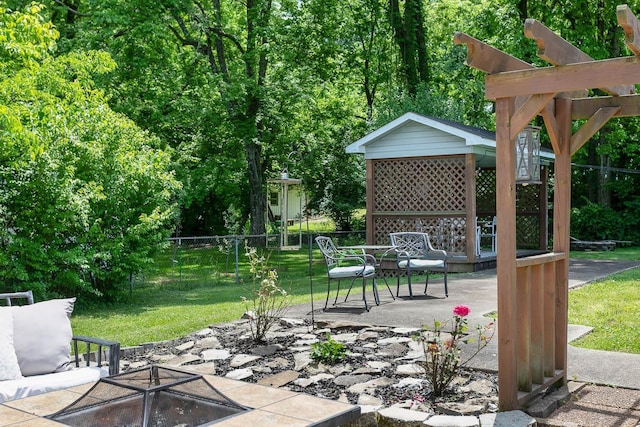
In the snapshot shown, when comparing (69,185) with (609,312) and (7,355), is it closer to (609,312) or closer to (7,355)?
(7,355)

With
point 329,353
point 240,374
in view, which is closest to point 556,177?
point 329,353

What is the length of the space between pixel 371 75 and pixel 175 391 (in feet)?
72.6

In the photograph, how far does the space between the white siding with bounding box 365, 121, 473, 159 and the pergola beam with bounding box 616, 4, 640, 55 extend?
8791mm

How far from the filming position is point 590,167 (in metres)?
21.4

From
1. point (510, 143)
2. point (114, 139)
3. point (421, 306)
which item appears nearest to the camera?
point (510, 143)

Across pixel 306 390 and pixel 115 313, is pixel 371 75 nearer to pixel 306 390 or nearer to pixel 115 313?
pixel 115 313

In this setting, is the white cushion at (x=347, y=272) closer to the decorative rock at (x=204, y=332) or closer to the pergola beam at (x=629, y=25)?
the decorative rock at (x=204, y=332)

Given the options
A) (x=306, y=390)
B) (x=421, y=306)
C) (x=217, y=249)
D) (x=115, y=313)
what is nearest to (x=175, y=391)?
(x=306, y=390)

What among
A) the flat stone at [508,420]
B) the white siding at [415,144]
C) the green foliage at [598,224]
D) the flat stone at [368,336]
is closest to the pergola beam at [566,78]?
the flat stone at [508,420]

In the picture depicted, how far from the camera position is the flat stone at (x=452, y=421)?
3.97 metres

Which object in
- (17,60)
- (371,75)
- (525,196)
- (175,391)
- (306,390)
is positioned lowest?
(306,390)

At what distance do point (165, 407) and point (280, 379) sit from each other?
8.54ft

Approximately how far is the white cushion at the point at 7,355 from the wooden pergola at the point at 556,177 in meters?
2.97

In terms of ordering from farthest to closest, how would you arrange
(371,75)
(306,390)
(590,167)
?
1. (371,75)
2. (590,167)
3. (306,390)
